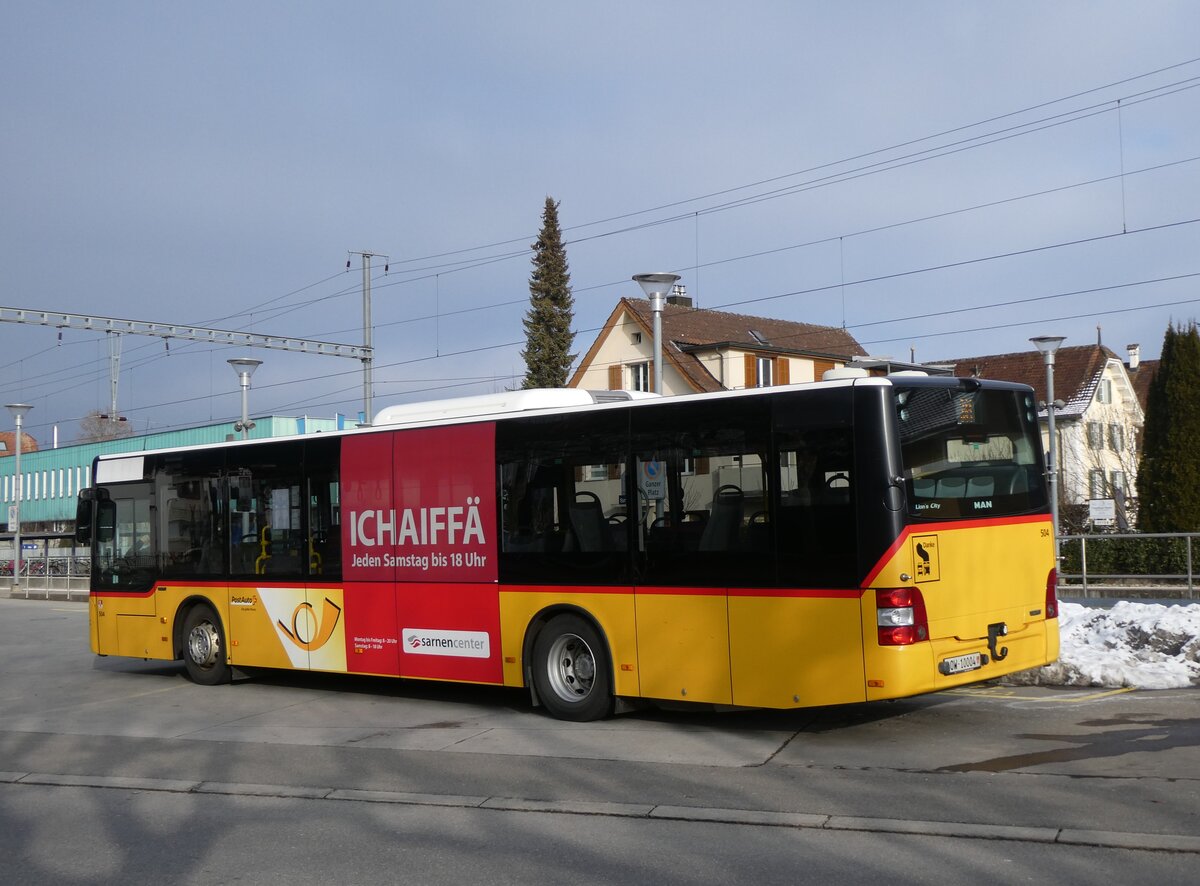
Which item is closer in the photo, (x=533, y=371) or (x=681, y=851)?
(x=681, y=851)

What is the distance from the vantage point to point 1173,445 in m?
32.7

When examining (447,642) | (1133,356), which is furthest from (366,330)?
(1133,356)

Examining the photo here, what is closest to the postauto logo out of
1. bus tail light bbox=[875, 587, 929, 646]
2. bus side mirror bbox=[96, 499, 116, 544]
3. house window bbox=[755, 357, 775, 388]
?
bus tail light bbox=[875, 587, 929, 646]

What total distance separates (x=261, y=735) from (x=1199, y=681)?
8409 mm

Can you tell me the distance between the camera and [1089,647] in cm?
1267

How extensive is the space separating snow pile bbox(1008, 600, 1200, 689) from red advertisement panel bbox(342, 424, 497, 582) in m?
5.37

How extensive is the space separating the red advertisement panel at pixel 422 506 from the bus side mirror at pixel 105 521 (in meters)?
4.59

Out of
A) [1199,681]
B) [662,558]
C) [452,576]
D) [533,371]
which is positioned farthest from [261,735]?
[533,371]

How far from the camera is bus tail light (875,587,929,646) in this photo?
9.01 metres

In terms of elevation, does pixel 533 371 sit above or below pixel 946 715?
above

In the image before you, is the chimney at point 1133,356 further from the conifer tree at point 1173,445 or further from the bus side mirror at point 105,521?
the bus side mirror at point 105,521

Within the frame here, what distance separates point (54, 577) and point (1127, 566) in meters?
34.4

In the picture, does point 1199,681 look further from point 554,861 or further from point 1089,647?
point 554,861

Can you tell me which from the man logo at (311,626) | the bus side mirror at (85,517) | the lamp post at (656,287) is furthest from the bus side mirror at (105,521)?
the lamp post at (656,287)
